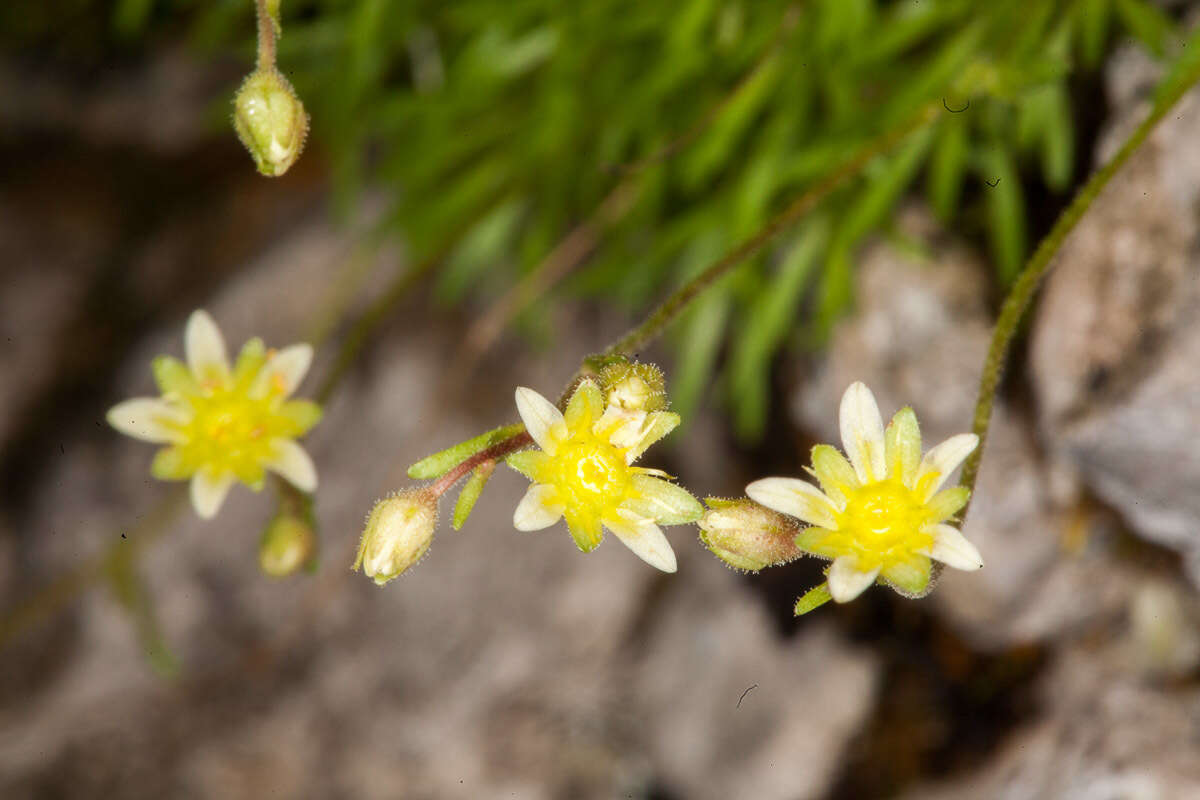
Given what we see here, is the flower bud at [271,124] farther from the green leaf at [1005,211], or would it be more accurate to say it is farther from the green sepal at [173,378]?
the green leaf at [1005,211]

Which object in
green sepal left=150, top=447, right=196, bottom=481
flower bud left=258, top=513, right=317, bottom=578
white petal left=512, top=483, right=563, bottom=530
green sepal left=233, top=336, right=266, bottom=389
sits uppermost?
green sepal left=233, top=336, right=266, bottom=389

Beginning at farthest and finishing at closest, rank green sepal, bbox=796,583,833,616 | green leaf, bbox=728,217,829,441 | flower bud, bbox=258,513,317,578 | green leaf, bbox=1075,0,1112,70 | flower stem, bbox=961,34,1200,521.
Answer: green leaf, bbox=728,217,829,441
green leaf, bbox=1075,0,1112,70
flower bud, bbox=258,513,317,578
flower stem, bbox=961,34,1200,521
green sepal, bbox=796,583,833,616

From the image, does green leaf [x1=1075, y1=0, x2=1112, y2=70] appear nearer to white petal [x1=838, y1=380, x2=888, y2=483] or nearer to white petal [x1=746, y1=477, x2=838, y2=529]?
white petal [x1=838, y1=380, x2=888, y2=483]

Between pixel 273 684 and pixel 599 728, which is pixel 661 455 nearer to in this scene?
pixel 599 728

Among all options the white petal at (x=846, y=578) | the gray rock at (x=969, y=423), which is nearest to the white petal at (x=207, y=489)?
the white petal at (x=846, y=578)

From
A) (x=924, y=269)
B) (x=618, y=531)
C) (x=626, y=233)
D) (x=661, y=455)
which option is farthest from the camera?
(x=661, y=455)

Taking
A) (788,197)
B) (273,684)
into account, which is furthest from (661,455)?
(273,684)

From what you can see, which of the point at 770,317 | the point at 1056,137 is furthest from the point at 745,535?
the point at 1056,137

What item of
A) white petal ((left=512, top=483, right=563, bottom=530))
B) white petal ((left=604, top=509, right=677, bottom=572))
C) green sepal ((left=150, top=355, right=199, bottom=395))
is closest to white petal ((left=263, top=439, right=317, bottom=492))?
green sepal ((left=150, top=355, right=199, bottom=395))
